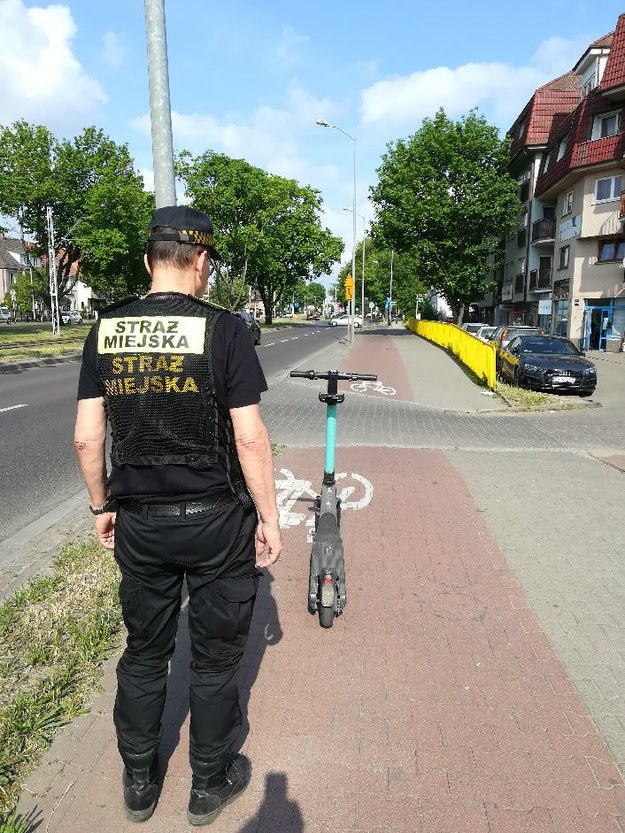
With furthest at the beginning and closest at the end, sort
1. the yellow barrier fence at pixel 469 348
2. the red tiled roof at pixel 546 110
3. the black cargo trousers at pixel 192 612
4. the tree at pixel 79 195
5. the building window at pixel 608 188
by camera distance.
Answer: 1. the tree at pixel 79 195
2. the red tiled roof at pixel 546 110
3. the building window at pixel 608 188
4. the yellow barrier fence at pixel 469 348
5. the black cargo trousers at pixel 192 612

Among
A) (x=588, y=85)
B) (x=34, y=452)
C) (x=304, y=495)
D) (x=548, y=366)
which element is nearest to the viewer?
(x=304, y=495)

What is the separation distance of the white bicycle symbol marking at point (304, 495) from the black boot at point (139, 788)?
2.75 metres

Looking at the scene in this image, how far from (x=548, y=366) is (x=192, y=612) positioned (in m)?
13.9

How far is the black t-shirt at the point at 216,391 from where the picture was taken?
208 cm

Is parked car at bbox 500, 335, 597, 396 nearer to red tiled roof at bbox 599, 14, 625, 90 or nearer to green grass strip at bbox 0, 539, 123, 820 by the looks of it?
green grass strip at bbox 0, 539, 123, 820

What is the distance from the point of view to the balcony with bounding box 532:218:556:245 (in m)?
37.8

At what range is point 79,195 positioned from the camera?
4406cm

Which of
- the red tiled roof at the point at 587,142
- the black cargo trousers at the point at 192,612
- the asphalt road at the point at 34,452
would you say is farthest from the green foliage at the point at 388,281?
the black cargo trousers at the point at 192,612

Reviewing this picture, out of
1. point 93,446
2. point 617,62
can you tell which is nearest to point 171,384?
point 93,446

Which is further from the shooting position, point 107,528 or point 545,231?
point 545,231

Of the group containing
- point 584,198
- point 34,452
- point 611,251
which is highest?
point 584,198

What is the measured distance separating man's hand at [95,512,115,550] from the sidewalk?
2.77 ft

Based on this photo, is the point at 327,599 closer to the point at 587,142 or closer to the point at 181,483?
the point at 181,483

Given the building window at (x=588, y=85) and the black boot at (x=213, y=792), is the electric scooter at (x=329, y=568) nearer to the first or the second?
the black boot at (x=213, y=792)
